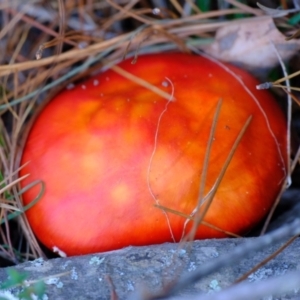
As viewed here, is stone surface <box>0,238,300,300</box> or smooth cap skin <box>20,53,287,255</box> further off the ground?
smooth cap skin <box>20,53,287,255</box>

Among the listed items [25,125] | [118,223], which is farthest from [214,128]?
[25,125]

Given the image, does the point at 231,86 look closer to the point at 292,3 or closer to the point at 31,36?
the point at 292,3

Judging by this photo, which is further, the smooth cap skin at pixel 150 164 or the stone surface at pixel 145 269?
the smooth cap skin at pixel 150 164

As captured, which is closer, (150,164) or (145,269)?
(145,269)

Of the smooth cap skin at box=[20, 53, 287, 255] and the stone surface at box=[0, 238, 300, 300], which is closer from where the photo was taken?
the stone surface at box=[0, 238, 300, 300]

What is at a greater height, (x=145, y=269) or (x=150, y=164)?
(x=150, y=164)
